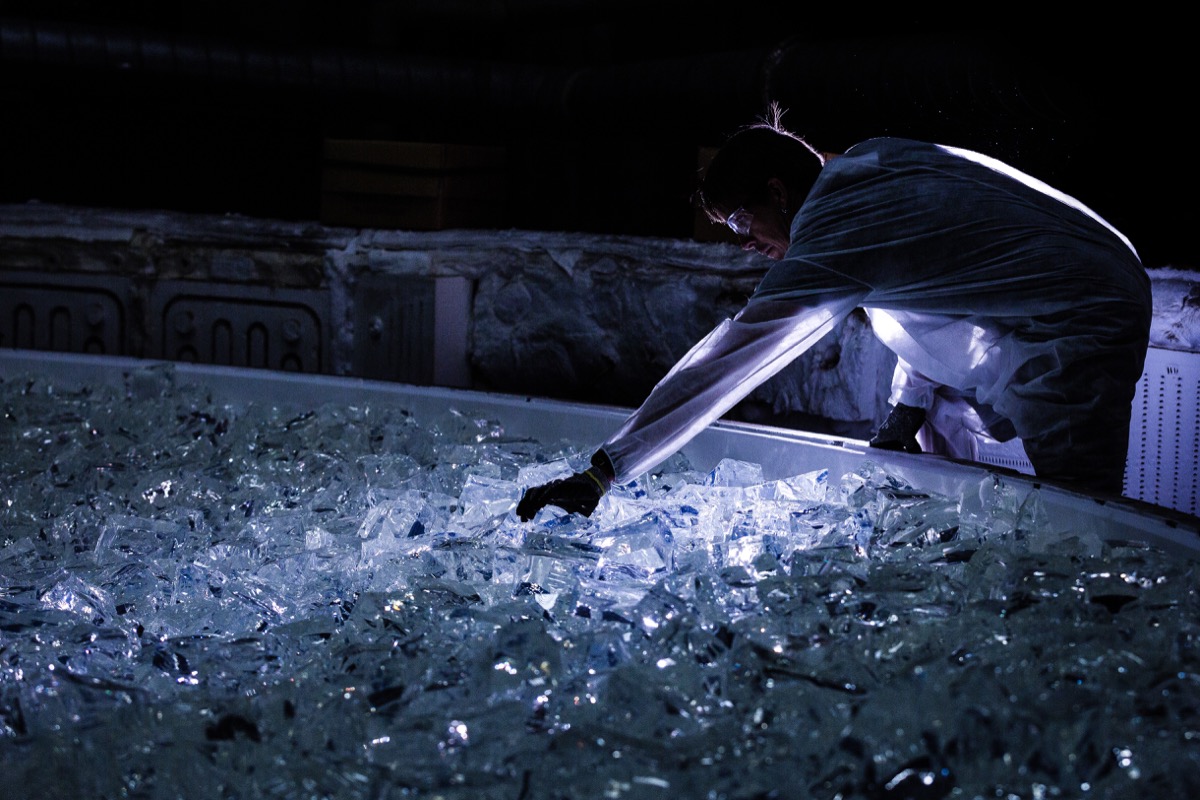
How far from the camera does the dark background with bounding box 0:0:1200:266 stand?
91.2 inches

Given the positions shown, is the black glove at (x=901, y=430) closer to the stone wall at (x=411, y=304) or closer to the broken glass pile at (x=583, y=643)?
the broken glass pile at (x=583, y=643)

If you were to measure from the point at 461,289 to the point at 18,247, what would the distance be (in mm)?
1433

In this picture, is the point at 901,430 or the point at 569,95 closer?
the point at 901,430

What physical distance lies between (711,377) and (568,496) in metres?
0.28

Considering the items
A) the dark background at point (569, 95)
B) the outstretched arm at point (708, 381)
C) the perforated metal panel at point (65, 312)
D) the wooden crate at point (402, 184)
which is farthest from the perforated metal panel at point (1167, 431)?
the perforated metal panel at point (65, 312)

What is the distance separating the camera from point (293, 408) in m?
2.32

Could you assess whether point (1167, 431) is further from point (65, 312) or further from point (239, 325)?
point (65, 312)

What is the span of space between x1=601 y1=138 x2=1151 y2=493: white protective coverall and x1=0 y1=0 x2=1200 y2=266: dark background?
68 centimetres

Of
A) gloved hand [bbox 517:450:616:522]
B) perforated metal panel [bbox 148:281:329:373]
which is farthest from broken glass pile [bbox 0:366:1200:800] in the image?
perforated metal panel [bbox 148:281:329:373]

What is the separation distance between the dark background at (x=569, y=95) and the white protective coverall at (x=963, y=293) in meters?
0.68

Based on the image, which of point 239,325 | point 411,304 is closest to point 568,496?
point 411,304

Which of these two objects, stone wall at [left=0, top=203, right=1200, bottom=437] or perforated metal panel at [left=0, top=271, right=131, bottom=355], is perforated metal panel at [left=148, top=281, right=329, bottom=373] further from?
perforated metal panel at [left=0, top=271, right=131, bottom=355]

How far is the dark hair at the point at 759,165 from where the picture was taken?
1.79 meters

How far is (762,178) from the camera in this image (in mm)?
1792
